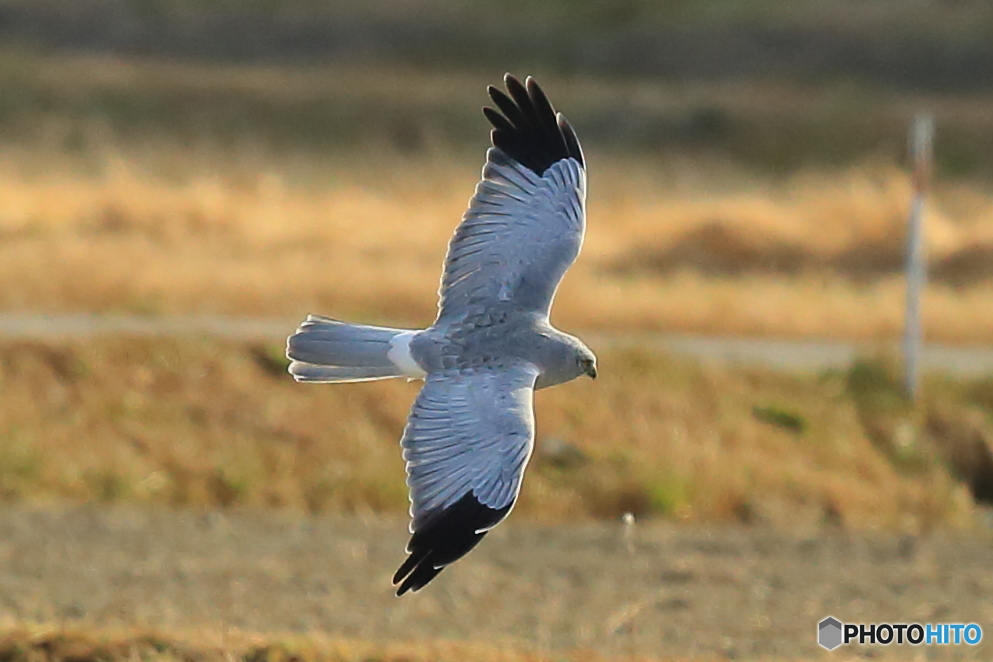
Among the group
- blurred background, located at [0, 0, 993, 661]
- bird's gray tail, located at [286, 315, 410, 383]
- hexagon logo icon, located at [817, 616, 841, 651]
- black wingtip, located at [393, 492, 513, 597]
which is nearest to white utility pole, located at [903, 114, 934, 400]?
blurred background, located at [0, 0, 993, 661]

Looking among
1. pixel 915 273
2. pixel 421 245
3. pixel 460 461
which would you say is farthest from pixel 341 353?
pixel 421 245

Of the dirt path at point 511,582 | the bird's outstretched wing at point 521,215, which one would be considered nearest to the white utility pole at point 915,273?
the dirt path at point 511,582

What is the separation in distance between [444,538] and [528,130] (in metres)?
2.00

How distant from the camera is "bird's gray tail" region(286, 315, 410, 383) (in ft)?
21.1

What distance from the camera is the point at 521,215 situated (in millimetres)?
7090

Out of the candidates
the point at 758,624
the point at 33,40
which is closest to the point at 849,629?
the point at 758,624

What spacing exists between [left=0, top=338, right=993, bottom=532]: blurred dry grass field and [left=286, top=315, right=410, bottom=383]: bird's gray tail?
5388 millimetres

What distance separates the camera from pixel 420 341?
21.1 ft

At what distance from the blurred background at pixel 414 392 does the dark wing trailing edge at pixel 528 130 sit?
151 cm

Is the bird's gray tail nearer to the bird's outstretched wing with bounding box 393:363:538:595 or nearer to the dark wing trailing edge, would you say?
the bird's outstretched wing with bounding box 393:363:538:595

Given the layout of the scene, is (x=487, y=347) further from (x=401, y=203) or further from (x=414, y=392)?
(x=401, y=203)

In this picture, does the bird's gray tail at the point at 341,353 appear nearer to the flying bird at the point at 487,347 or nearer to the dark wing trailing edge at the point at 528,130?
the flying bird at the point at 487,347

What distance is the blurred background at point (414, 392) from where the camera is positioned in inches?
352

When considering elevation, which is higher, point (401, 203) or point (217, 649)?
point (401, 203)
